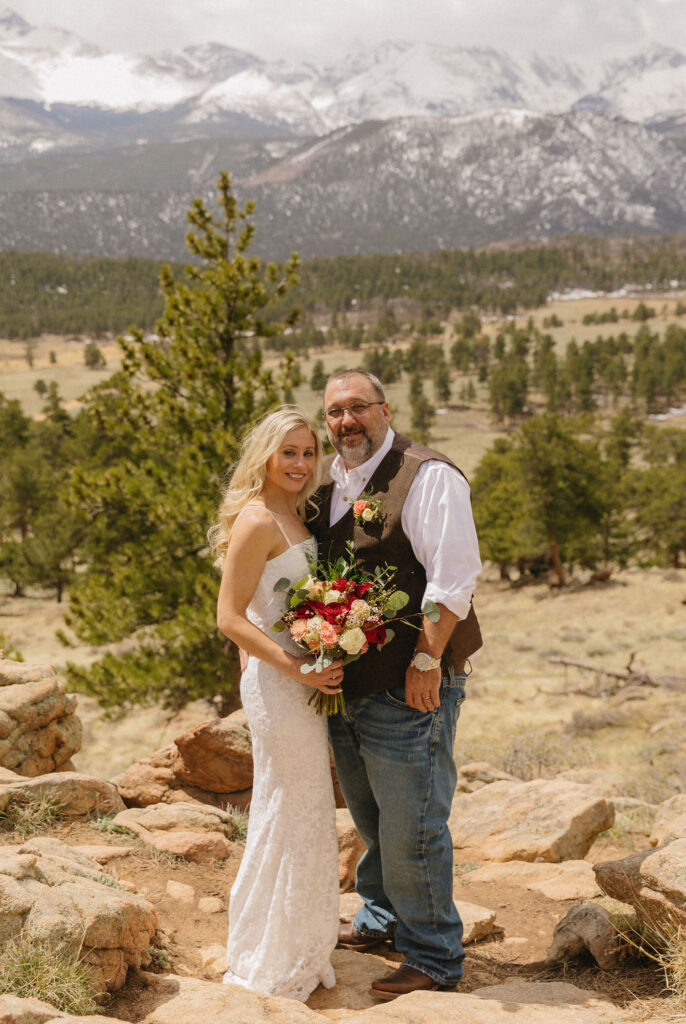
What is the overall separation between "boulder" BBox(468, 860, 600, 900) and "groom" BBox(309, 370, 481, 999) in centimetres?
167

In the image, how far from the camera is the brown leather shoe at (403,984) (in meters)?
3.97

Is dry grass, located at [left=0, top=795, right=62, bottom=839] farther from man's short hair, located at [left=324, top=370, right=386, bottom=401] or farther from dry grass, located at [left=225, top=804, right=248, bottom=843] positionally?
man's short hair, located at [left=324, top=370, right=386, bottom=401]

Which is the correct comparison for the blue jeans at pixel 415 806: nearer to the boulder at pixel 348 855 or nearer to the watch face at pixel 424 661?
the watch face at pixel 424 661

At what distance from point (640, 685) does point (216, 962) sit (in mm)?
14980

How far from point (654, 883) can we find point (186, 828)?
11.1 feet

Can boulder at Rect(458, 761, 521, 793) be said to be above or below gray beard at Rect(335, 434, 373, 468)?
below

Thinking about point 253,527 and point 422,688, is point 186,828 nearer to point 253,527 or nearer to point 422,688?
point 422,688

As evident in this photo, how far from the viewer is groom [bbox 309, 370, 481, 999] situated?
3.84 meters

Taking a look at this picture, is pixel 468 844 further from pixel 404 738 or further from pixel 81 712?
pixel 81 712

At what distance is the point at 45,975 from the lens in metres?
3.27

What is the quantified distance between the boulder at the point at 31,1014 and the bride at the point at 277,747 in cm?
118

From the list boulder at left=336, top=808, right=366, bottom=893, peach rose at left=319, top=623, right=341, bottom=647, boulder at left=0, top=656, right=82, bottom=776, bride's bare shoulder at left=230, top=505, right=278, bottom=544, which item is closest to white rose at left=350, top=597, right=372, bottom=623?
peach rose at left=319, top=623, right=341, bottom=647

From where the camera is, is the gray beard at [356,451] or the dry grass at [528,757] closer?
the gray beard at [356,451]

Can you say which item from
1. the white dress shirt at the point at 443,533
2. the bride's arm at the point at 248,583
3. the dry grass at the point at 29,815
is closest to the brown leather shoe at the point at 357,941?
the bride's arm at the point at 248,583
